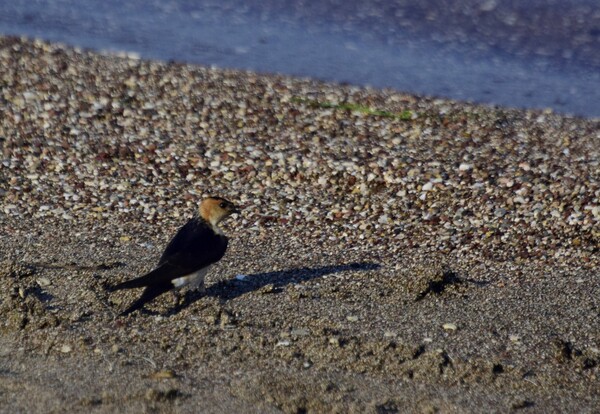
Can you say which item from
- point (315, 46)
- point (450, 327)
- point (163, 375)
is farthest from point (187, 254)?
point (315, 46)

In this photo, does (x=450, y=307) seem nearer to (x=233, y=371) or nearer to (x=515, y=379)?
(x=515, y=379)

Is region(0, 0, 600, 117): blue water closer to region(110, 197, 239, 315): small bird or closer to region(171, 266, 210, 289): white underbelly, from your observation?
region(110, 197, 239, 315): small bird

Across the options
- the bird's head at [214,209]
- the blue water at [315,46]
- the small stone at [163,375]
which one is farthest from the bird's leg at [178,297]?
the blue water at [315,46]

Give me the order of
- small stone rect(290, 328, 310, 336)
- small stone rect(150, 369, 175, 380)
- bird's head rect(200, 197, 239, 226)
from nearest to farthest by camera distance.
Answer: small stone rect(150, 369, 175, 380) < small stone rect(290, 328, 310, 336) < bird's head rect(200, 197, 239, 226)

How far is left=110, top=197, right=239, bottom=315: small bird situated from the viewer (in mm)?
5547

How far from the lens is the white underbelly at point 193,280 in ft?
18.6

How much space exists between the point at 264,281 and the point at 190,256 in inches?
21.3

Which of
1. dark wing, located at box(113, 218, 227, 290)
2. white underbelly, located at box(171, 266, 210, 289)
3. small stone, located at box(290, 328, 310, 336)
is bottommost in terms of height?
white underbelly, located at box(171, 266, 210, 289)

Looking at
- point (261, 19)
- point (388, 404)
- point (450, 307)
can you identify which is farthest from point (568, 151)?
point (261, 19)

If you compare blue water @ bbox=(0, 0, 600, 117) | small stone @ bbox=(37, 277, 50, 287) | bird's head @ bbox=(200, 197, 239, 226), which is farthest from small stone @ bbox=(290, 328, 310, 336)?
blue water @ bbox=(0, 0, 600, 117)

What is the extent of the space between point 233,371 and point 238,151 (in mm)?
3635

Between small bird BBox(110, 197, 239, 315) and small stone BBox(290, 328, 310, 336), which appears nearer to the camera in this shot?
small stone BBox(290, 328, 310, 336)

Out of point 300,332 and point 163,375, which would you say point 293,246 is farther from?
point 163,375

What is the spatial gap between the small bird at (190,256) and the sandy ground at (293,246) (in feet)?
0.46
